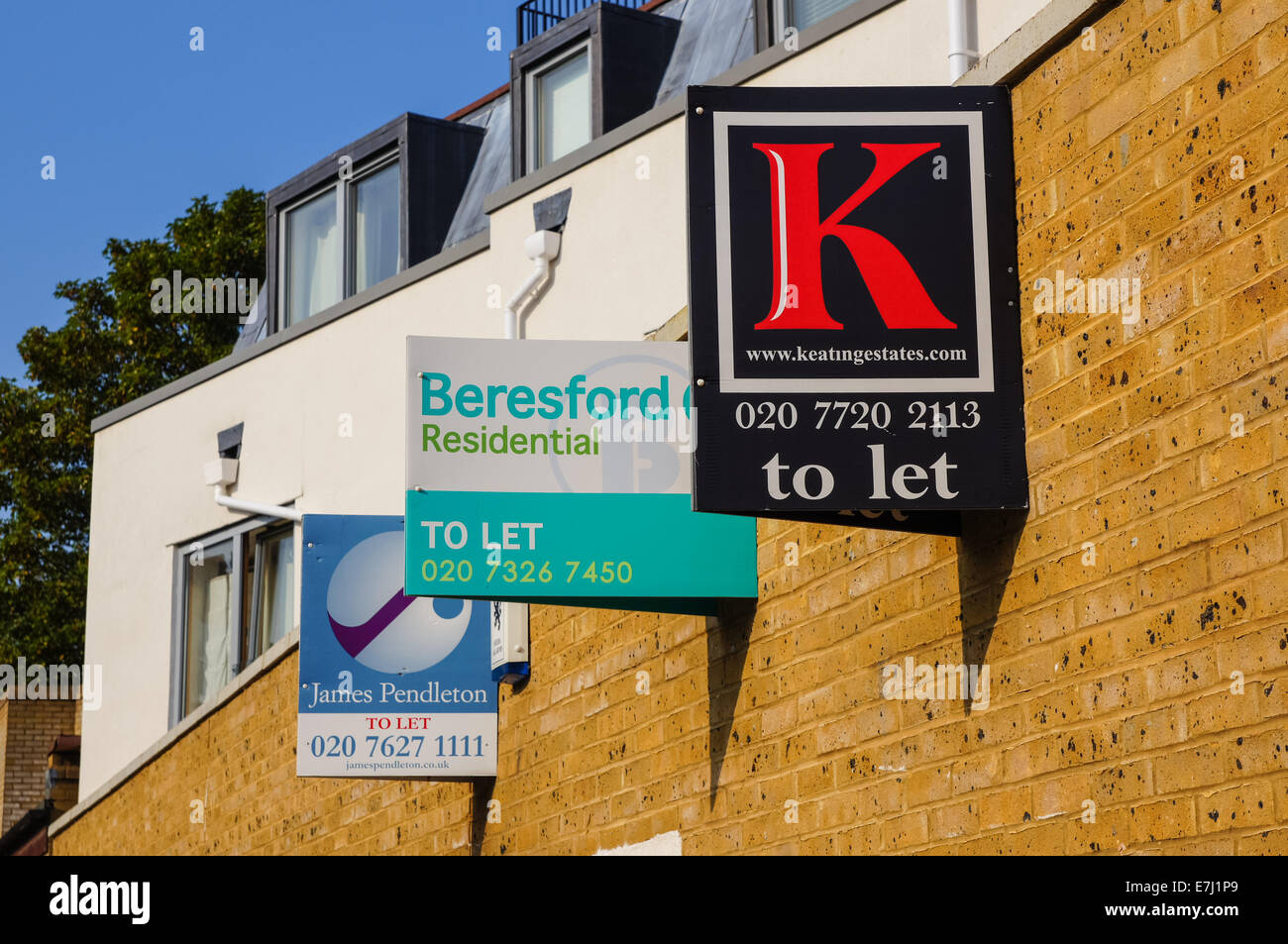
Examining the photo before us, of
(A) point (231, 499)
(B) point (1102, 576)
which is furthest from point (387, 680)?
(B) point (1102, 576)

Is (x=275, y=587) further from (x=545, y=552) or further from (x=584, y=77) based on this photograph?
(x=545, y=552)

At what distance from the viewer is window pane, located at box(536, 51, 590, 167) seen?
1584 cm

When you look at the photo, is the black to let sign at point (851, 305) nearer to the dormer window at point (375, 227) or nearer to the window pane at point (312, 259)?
the dormer window at point (375, 227)

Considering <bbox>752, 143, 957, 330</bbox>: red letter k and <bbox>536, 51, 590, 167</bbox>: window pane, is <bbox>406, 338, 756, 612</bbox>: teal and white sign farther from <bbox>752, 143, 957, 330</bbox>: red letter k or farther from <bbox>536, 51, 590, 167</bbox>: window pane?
<bbox>536, 51, 590, 167</bbox>: window pane

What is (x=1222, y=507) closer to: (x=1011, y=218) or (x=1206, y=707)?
(x=1206, y=707)

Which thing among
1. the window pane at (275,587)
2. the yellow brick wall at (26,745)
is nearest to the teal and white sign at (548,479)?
the window pane at (275,587)

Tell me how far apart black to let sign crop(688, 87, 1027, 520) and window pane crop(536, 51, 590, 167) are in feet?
30.7

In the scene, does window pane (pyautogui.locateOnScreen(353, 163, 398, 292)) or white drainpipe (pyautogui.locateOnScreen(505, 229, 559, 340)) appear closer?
white drainpipe (pyautogui.locateOnScreen(505, 229, 559, 340))

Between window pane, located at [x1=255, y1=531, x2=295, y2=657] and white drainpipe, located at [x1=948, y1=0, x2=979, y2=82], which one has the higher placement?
white drainpipe, located at [x1=948, y1=0, x2=979, y2=82]

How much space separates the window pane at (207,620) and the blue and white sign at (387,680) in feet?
21.7

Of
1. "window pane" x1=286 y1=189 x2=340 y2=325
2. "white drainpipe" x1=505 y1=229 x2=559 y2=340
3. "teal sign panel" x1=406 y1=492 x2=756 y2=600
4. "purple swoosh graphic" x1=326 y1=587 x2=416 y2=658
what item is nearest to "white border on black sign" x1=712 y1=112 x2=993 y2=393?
"teal sign panel" x1=406 y1=492 x2=756 y2=600

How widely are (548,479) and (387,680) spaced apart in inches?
138

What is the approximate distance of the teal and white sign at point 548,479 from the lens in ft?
26.6

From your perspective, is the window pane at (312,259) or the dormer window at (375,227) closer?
the dormer window at (375,227)
